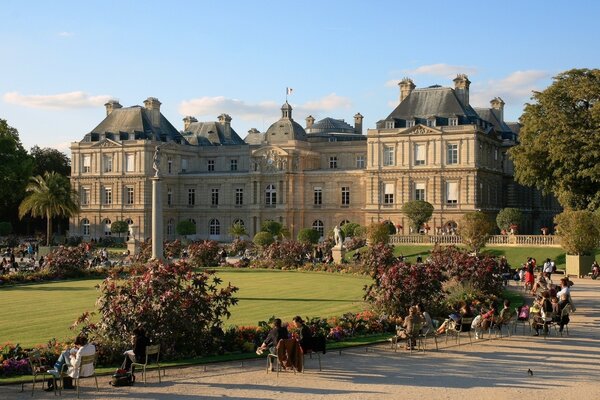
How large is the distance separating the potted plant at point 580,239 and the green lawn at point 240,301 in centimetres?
1099

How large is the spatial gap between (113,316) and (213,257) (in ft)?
101

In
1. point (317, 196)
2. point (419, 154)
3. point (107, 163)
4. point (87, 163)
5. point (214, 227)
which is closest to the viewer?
point (419, 154)

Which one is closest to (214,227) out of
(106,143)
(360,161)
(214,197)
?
(214,197)

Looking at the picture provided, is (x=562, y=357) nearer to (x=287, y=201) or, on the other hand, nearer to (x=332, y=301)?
(x=332, y=301)

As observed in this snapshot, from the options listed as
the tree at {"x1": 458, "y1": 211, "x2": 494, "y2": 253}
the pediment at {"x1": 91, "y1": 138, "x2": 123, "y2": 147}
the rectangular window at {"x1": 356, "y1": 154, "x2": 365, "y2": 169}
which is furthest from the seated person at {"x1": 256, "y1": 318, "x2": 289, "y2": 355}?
the pediment at {"x1": 91, "y1": 138, "x2": 123, "y2": 147}

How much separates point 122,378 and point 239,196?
2468 inches

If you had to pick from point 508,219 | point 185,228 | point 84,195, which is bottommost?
point 185,228

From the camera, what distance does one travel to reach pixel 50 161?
8462cm

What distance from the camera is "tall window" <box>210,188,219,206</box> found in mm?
79875

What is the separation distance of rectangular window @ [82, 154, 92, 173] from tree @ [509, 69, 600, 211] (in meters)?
44.2

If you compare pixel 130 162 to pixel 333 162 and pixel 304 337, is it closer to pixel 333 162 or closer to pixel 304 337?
pixel 333 162

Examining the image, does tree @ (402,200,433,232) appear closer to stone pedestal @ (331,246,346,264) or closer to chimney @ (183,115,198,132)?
stone pedestal @ (331,246,346,264)

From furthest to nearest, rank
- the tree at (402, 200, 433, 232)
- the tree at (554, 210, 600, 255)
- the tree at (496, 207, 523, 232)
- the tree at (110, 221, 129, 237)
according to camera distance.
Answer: the tree at (110, 221, 129, 237), the tree at (402, 200, 433, 232), the tree at (496, 207, 523, 232), the tree at (554, 210, 600, 255)

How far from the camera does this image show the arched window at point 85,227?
264 ft
